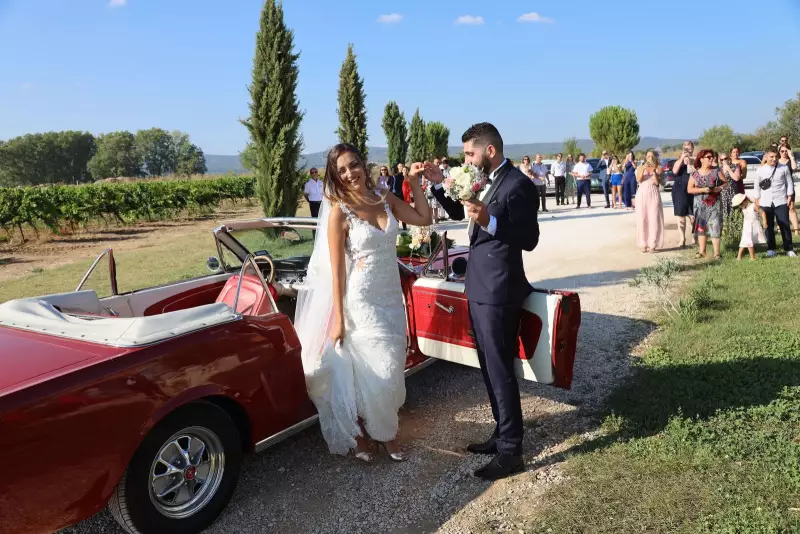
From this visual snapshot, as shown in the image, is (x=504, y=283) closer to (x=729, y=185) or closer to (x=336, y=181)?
(x=336, y=181)

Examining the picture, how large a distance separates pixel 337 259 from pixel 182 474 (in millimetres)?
1542

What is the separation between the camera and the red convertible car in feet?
8.16

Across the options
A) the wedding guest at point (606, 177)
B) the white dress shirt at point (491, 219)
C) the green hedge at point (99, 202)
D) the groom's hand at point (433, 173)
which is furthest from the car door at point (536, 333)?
the green hedge at point (99, 202)

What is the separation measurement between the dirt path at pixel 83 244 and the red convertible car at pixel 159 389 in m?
12.4

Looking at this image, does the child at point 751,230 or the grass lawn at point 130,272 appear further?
the grass lawn at point 130,272

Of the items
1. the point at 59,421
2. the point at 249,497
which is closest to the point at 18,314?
the point at 59,421

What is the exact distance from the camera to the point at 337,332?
12.2 ft

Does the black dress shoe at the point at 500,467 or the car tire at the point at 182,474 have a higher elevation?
the car tire at the point at 182,474

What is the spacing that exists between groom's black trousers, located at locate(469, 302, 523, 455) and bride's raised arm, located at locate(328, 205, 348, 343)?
87 centimetres

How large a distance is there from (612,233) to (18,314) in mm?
12777

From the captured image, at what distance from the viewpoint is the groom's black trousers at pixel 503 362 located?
3.53 meters

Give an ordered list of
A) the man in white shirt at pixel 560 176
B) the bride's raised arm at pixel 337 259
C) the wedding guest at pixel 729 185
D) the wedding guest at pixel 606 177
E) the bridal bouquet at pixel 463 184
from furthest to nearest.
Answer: the man in white shirt at pixel 560 176
the wedding guest at pixel 606 177
the wedding guest at pixel 729 185
the bride's raised arm at pixel 337 259
the bridal bouquet at pixel 463 184

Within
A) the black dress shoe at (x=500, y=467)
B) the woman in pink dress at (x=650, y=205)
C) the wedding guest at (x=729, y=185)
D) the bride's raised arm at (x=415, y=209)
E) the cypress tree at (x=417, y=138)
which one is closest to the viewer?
the black dress shoe at (x=500, y=467)

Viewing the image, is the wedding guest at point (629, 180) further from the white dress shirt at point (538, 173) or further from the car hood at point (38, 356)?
the car hood at point (38, 356)
